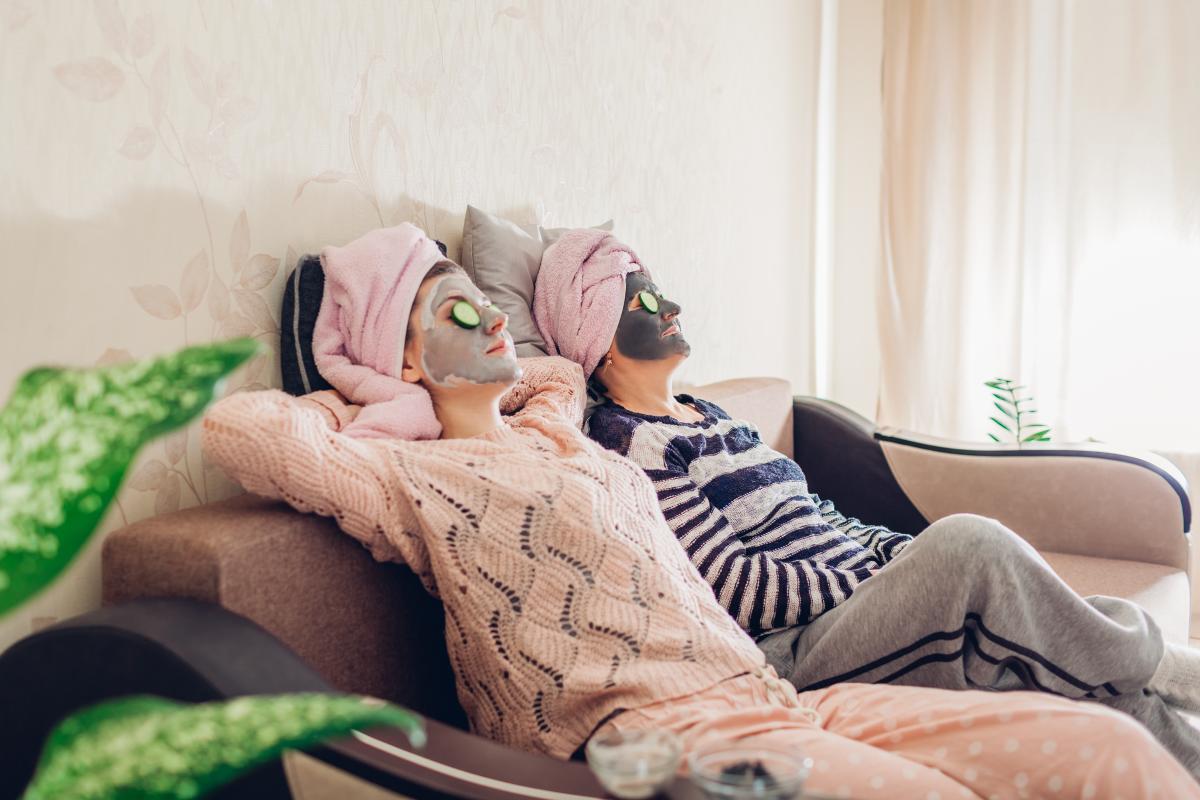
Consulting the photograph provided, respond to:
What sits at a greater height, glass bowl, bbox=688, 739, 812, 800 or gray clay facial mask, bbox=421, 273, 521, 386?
gray clay facial mask, bbox=421, 273, 521, 386

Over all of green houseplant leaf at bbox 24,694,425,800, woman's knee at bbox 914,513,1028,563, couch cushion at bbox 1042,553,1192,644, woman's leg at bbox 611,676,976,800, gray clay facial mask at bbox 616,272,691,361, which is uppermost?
gray clay facial mask at bbox 616,272,691,361

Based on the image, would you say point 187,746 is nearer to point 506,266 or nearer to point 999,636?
point 999,636

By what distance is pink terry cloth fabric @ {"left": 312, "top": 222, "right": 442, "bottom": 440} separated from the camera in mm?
A: 1204

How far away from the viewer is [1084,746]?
0.91 m

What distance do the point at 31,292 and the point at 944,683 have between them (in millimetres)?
1197

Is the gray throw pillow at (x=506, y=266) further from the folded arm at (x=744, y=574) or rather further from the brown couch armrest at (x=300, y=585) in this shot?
the brown couch armrest at (x=300, y=585)

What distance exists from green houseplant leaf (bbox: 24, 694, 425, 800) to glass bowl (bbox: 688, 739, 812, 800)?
0.81ft

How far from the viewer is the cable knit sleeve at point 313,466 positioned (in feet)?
3.16

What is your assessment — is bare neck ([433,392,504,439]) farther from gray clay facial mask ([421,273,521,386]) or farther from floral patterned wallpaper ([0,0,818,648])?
floral patterned wallpaper ([0,0,818,648])

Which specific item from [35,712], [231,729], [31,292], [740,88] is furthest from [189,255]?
[740,88]

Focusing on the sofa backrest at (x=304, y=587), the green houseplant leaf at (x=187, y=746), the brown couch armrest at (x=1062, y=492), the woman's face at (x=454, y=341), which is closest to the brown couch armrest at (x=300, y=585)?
the sofa backrest at (x=304, y=587)

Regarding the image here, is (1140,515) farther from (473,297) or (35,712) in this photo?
(35,712)

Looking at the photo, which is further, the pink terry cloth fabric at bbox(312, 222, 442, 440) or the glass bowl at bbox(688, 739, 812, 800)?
the pink terry cloth fabric at bbox(312, 222, 442, 440)

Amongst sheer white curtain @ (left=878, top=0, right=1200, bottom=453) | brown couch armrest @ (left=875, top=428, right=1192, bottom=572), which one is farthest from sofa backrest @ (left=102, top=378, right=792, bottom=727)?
sheer white curtain @ (left=878, top=0, right=1200, bottom=453)
